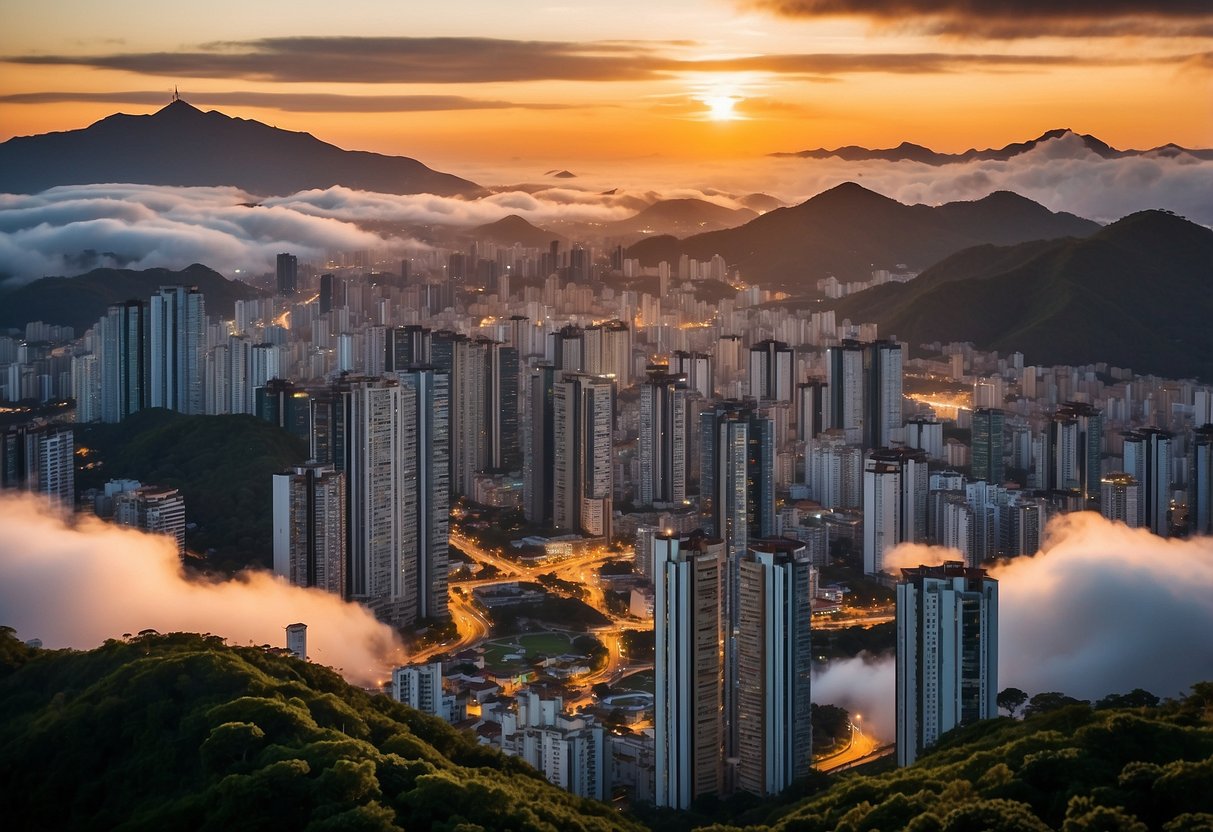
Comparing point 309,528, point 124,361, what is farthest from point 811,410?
point 309,528

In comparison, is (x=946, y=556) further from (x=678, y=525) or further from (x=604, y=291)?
(x=604, y=291)

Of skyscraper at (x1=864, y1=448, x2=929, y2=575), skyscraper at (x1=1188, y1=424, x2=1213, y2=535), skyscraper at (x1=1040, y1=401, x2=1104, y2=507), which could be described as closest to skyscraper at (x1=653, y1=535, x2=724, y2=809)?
skyscraper at (x1=864, y1=448, x2=929, y2=575)

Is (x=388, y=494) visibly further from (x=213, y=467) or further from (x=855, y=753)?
(x=855, y=753)

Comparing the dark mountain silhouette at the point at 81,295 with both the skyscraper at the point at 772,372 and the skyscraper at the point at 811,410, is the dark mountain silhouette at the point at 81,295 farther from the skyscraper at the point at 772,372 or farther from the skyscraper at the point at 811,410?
the skyscraper at the point at 811,410

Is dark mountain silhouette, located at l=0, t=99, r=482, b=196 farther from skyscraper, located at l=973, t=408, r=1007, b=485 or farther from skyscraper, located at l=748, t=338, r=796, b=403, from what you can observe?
skyscraper, located at l=973, t=408, r=1007, b=485

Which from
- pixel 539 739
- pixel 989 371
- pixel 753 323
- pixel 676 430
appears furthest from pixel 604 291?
pixel 539 739

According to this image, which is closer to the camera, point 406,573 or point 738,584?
point 738,584

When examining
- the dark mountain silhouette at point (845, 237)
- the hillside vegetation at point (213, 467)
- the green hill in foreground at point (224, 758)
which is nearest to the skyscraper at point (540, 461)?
the hillside vegetation at point (213, 467)
